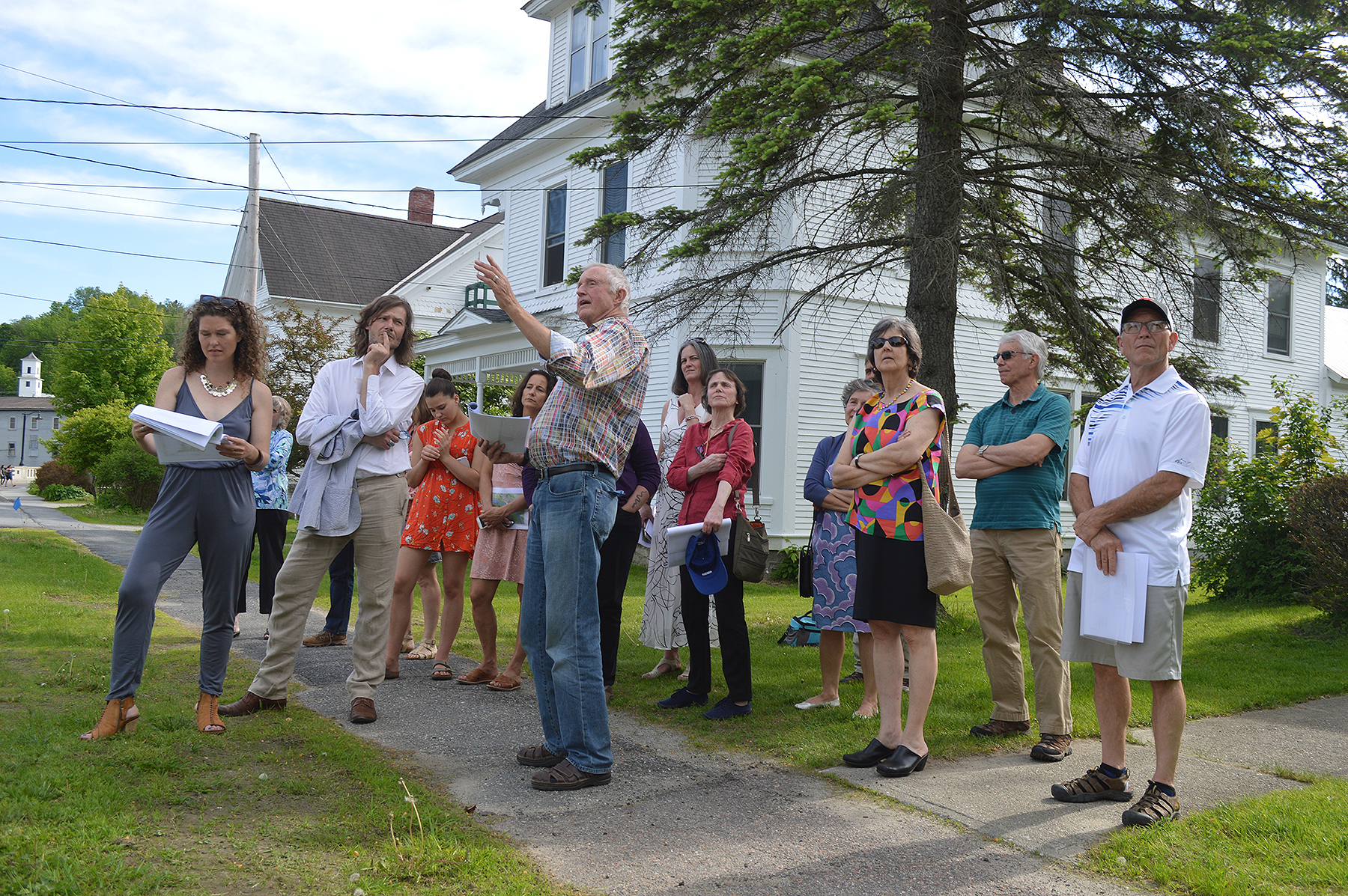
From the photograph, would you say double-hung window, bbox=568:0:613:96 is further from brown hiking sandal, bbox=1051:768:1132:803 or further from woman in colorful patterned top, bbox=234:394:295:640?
brown hiking sandal, bbox=1051:768:1132:803

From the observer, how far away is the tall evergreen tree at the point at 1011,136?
8.17 meters

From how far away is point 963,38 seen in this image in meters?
8.95

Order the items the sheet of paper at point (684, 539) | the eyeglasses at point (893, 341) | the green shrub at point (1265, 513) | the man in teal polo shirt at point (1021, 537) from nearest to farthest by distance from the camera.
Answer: the eyeglasses at point (893, 341) < the man in teal polo shirt at point (1021, 537) < the sheet of paper at point (684, 539) < the green shrub at point (1265, 513)

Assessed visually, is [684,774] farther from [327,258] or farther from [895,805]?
[327,258]

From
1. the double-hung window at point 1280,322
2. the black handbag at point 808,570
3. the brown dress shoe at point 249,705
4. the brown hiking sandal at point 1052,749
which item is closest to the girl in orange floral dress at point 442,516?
the brown dress shoe at point 249,705

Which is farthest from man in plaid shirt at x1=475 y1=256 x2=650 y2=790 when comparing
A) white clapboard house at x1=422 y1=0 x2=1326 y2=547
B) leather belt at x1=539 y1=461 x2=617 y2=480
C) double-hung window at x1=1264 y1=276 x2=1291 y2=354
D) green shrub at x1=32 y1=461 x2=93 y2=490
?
green shrub at x1=32 y1=461 x2=93 y2=490

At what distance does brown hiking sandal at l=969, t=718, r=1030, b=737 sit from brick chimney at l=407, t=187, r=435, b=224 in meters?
37.5

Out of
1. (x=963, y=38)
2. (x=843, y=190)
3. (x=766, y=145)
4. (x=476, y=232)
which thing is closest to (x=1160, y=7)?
(x=963, y=38)

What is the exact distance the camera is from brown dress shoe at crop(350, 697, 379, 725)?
5180mm

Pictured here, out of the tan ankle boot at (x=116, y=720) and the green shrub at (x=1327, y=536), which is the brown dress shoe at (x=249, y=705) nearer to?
the tan ankle boot at (x=116, y=720)

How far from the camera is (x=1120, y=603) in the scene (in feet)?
12.9

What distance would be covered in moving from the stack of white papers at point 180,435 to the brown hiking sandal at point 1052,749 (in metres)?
4.40

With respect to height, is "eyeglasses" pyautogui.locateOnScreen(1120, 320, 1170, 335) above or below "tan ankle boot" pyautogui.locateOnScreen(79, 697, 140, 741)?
above

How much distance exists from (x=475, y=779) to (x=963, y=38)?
8034 mm
